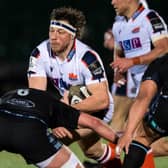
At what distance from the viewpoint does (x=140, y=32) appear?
916 cm

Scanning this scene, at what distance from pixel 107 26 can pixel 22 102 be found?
831 cm

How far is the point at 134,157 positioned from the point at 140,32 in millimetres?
2363

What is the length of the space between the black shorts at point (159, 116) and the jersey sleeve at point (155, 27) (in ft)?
6.25

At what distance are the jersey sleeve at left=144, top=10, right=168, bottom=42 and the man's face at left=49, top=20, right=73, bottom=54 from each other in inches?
62.1

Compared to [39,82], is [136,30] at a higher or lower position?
higher

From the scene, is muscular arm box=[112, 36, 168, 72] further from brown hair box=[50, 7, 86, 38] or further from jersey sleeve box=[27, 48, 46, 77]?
jersey sleeve box=[27, 48, 46, 77]

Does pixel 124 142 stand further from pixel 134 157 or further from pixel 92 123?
pixel 134 157

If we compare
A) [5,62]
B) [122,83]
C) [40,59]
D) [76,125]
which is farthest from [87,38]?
[76,125]

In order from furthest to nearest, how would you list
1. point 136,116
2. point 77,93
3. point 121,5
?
point 121,5 < point 77,93 < point 136,116

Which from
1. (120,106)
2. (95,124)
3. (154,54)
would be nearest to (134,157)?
(95,124)

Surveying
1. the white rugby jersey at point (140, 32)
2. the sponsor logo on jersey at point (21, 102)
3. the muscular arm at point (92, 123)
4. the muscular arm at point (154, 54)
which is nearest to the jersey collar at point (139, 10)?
the white rugby jersey at point (140, 32)

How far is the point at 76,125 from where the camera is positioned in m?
6.41

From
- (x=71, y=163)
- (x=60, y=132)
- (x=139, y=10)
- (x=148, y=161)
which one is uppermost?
(x=139, y=10)

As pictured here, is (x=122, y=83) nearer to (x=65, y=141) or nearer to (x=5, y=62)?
(x=65, y=141)
